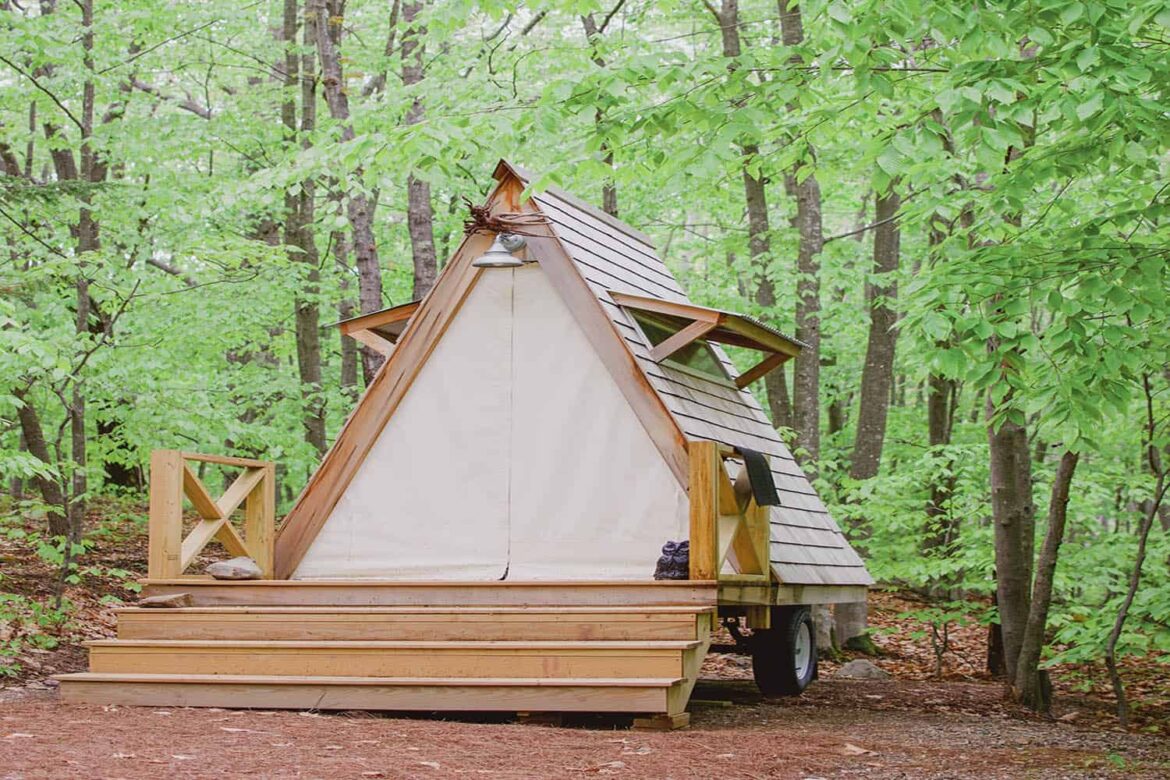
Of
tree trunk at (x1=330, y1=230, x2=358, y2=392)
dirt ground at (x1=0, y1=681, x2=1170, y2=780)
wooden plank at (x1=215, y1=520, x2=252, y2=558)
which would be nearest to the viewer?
dirt ground at (x1=0, y1=681, x2=1170, y2=780)

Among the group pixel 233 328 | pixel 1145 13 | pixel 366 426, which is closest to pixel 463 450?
pixel 366 426

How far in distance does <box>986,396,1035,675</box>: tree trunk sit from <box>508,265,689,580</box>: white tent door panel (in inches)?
96.5

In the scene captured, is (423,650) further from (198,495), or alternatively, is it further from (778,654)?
(778,654)

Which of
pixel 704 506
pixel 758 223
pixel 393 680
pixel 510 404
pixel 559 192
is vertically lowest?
pixel 393 680

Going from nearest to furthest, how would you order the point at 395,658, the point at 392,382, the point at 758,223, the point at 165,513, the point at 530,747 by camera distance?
1. the point at 530,747
2. the point at 395,658
3. the point at 165,513
4. the point at 392,382
5. the point at 758,223

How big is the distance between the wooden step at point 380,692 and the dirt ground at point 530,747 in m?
0.11

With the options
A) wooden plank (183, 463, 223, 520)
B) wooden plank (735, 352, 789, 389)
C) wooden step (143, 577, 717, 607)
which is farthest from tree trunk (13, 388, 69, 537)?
wooden plank (735, 352, 789, 389)

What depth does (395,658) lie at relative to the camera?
626 centimetres

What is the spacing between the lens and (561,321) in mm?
8055

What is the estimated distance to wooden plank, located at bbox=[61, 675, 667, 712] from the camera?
5766 mm

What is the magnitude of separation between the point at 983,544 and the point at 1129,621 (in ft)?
8.52

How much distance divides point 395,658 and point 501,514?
1.86m

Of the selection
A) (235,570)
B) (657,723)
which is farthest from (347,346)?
(657,723)

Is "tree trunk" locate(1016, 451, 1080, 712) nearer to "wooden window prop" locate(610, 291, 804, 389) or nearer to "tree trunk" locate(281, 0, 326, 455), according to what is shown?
"wooden window prop" locate(610, 291, 804, 389)
